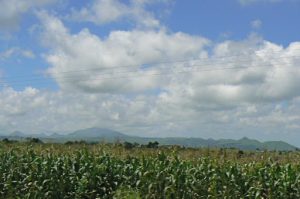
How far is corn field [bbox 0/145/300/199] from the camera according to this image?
46.2 ft

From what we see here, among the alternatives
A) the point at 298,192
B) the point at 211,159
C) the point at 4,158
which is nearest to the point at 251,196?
the point at 298,192

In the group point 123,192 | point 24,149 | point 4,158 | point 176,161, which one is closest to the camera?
point 123,192

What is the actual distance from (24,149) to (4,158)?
1.47m

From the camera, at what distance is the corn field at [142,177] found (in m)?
14.1

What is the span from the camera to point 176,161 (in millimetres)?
15453

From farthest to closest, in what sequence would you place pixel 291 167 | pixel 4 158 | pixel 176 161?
pixel 4 158, pixel 176 161, pixel 291 167

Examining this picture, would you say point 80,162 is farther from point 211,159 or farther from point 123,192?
point 211,159

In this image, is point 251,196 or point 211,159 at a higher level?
point 211,159

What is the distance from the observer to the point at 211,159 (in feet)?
51.9

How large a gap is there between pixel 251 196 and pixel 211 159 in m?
2.31

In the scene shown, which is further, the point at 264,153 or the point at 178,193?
the point at 264,153

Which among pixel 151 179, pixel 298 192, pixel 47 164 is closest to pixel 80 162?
pixel 47 164

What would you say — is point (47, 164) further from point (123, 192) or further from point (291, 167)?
point (291, 167)

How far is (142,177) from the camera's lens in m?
14.9
